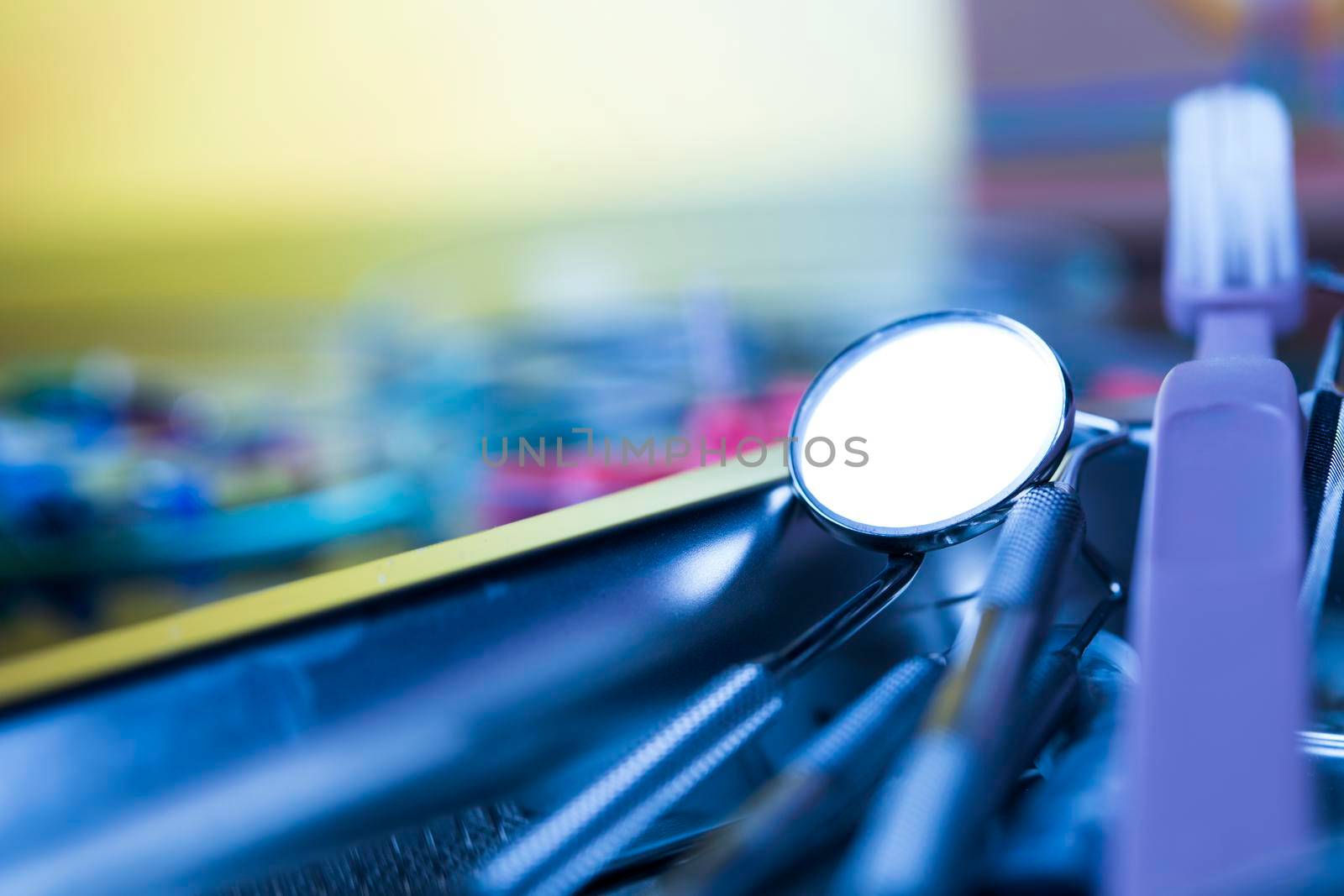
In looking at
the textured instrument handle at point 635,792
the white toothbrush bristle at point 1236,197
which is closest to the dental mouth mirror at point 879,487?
the textured instrument handle at point 635,792

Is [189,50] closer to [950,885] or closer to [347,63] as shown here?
[347,63]

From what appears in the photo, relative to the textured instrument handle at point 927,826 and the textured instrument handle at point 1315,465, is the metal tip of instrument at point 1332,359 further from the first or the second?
the textured instrument handle at point 927,826

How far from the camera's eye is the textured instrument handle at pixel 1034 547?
0.16 meters

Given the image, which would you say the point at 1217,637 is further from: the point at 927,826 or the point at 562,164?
the point at 562,164

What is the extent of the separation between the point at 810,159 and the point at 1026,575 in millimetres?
Answer: 1242

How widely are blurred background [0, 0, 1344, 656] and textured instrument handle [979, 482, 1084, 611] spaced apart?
2.88ft

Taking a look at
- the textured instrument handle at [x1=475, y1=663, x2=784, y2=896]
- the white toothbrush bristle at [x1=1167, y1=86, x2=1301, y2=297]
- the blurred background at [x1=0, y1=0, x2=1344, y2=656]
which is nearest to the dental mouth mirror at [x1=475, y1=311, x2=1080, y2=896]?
the textured instrument handle at [x1=475, y1=663, x2=784, y2=896]

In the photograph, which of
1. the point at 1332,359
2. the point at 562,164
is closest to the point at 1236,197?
the point at 1332,359

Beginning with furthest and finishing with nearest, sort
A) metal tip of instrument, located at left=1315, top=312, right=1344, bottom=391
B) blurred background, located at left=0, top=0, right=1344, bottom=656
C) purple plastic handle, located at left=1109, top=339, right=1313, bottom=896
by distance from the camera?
blurred background, located at left=0, top=0, right=1344, bottom=656
metal tip of instrument, located at left=1315, top=312, right=1344, bottom=391
purple plastic handle, located at left=1109, top=339, right=1313, bottom=896

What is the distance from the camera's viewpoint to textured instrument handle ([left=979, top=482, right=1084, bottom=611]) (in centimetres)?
16

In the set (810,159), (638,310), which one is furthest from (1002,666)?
(810,159)

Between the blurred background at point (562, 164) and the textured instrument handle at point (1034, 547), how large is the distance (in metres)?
0.88

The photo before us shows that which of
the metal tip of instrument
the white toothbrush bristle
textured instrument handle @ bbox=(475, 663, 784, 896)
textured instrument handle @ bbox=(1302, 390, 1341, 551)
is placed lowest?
textured instrument handle @ bbox=(475, 663, 784, 896)

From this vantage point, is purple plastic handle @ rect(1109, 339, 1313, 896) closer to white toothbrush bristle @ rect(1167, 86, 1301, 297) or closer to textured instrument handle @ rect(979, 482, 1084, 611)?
textured instrument handle @ rect(979, 482, 1084, 611)
